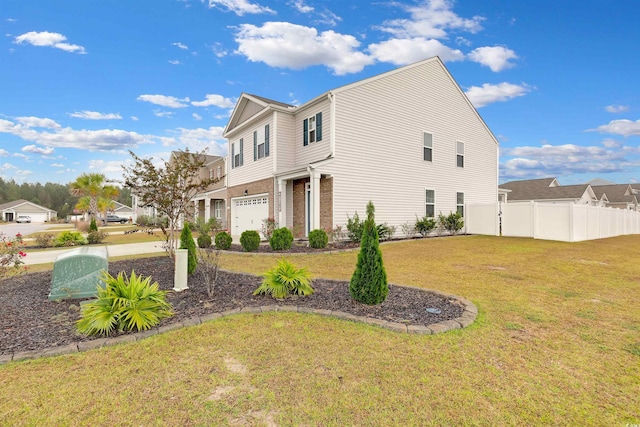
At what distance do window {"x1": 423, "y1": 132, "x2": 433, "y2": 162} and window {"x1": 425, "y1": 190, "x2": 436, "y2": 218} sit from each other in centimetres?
185

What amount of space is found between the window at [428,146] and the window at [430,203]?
1.85 m

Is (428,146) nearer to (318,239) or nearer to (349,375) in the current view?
(318,239)

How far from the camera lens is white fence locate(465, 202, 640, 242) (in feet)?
50.3

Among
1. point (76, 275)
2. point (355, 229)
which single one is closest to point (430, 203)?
point (355, 229)

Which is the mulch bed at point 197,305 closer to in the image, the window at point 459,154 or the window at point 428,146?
the window at point 428,146

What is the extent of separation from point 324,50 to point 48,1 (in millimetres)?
10340

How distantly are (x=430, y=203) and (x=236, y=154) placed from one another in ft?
40.0

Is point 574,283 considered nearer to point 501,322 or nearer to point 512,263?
point 512,263

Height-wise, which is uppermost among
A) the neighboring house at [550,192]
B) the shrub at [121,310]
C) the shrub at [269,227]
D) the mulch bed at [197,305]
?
the neighboring house at [550,192]

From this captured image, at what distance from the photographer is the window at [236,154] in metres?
19.2

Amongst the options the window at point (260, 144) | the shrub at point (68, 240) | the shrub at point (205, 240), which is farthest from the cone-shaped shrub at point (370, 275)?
the shrub at point (68, 240)

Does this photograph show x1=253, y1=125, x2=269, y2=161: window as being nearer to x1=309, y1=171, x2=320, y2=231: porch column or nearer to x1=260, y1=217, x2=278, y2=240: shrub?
x1=260, y1=217, x2=278, y2=240: shrub

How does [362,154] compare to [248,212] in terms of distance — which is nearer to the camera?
[362,154]

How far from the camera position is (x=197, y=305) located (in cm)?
497
